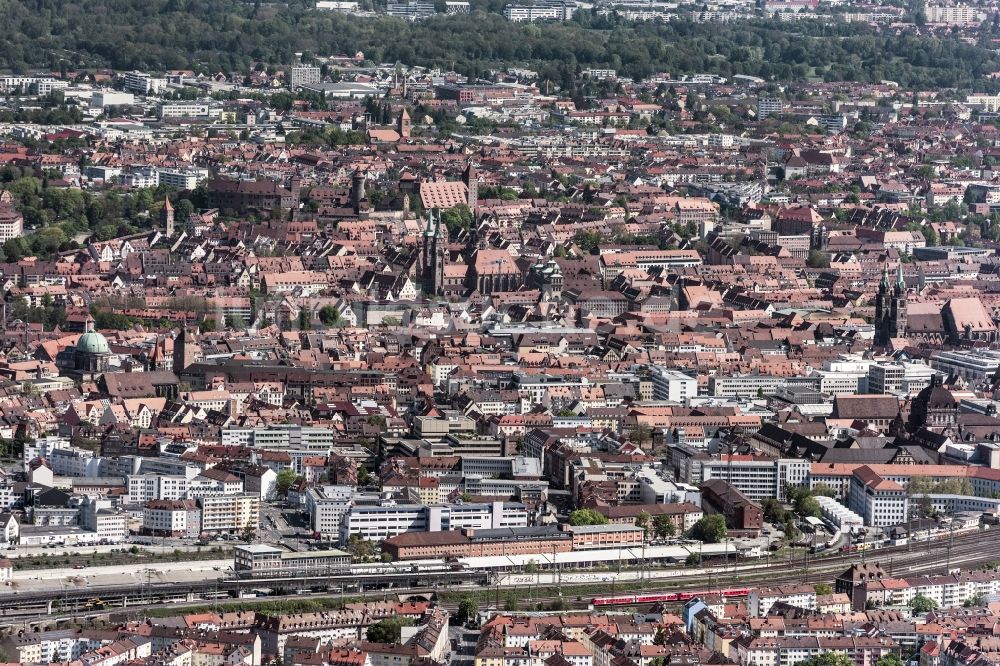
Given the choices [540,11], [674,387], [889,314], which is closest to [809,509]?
[674,387]

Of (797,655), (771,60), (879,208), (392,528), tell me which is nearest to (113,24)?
(771,60)

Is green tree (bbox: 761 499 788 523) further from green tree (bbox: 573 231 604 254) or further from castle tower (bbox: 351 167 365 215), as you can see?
castle tower (bbox: 351 167 365 215)

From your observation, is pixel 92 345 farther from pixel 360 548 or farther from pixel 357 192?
pixel 357 192

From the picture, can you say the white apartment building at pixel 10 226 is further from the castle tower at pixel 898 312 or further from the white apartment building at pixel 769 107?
the white apartment building at pixel 769 107

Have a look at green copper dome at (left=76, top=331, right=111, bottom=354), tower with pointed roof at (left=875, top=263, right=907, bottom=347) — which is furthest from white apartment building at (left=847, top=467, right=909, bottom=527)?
green copper dome at (left=76, top=331, right=111, bottom=354)

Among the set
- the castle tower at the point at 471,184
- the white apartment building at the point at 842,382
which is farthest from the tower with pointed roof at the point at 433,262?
the white apartment building at the point at 842,382

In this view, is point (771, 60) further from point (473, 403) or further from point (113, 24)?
point (473, 403)
